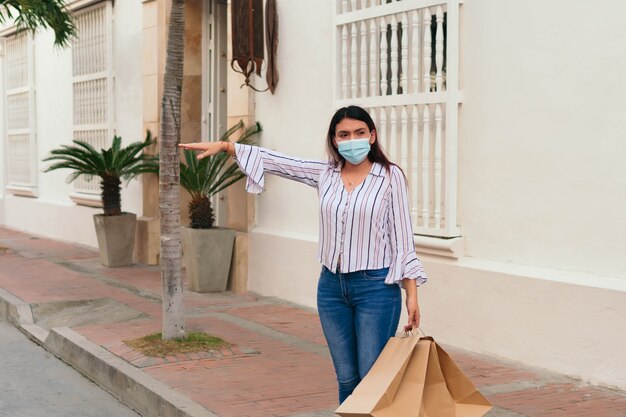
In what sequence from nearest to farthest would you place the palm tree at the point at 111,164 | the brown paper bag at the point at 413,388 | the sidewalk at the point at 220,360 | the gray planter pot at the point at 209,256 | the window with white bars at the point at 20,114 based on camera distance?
the brown paper bag at the point at 413,388, the sidewalk at the point at 220,360, the gray planter pot at the point at 209,256, the palm tree at the point at 111,164, the window with white bars at the point at 20,114

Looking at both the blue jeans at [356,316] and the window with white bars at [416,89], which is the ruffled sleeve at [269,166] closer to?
the blue jeans at [356,316]

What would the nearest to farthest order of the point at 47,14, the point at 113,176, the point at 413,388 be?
the point at 413,388 → the point at 113,176 → the point at 47,14

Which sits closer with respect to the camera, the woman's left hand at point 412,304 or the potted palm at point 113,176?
the woman's left hand at point 412,304

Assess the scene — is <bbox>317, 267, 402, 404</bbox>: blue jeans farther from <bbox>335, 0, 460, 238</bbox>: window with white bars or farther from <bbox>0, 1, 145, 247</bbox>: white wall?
<bbox>0, 1, 145, 247</bbox>: white wall

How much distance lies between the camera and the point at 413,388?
4.00 metres

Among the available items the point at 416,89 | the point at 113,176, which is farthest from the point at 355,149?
the point at 113,176

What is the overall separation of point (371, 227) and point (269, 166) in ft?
2.21

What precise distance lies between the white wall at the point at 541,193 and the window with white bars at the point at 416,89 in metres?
0.13

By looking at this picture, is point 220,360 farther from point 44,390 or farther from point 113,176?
point 113,176

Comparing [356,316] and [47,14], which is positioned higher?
[47,14]

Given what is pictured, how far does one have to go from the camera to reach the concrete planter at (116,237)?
12734 millimetres

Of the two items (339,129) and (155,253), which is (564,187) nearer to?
(339,129)

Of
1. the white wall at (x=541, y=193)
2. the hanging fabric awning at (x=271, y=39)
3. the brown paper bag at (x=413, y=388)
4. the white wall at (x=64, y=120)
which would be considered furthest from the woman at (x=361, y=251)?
the white wall at (x=64, y=120)

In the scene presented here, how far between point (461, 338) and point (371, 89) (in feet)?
8.00
